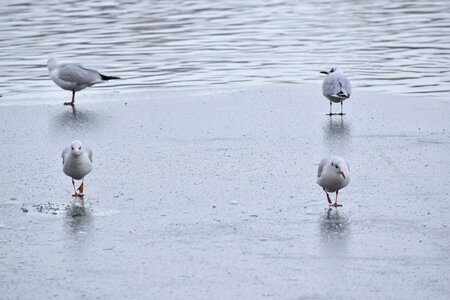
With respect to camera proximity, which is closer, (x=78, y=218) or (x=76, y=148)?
(x=78, y=218)

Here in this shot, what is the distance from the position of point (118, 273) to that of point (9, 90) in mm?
10183

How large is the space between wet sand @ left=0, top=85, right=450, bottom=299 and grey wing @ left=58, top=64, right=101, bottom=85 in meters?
0.89

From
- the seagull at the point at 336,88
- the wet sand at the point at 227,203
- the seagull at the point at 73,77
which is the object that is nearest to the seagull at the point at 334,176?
the wet sand at the point at 227,203

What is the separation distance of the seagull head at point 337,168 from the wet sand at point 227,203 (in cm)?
35

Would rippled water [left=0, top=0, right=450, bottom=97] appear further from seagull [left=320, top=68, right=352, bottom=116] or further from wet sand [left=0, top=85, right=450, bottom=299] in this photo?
wet sand [left=0, top=85, right=450, bottom=299]

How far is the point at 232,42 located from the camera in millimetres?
22797

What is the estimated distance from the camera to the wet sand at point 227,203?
7.63 meters

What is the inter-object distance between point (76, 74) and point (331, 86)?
4.32 meters

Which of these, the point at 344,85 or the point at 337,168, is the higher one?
the point at 344,85

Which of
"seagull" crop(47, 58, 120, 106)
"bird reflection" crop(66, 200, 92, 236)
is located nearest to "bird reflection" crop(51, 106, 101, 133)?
"seagull" crop(47, 58, 120, 106)

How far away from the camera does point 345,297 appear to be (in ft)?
23.5

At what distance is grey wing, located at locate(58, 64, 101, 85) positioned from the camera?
54.1 feet

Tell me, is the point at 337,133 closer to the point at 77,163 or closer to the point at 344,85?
the point at 344,85

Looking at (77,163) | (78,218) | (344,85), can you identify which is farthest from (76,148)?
(344,85)
